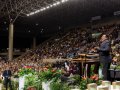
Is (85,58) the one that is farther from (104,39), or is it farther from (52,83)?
(52,83)


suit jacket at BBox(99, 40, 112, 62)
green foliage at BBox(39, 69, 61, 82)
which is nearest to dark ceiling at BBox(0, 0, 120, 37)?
suit jacket at BBox(99, 40, 112, 62)

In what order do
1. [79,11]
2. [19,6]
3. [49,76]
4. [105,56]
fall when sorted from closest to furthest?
[49,76]
[105,56]
[19,6]
[79,11]

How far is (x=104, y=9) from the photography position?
39.6 metres

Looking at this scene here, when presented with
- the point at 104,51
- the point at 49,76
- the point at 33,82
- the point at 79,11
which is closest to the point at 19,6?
the point at 79,11

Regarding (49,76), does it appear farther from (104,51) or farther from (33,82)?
(104,51)

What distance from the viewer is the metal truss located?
3756 centimetres

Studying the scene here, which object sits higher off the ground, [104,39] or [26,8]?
[26,8]

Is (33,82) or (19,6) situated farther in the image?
(19,6)

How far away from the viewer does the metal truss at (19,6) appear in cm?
3756

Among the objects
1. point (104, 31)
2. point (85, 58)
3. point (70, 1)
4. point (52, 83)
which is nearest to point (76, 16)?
point (104, 31)

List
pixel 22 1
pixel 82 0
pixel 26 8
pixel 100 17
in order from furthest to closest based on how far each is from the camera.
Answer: pixel 100 17 < pixel 26 8 < pixel 22 1 < pixel 82 0

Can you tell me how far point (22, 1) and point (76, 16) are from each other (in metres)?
10.4

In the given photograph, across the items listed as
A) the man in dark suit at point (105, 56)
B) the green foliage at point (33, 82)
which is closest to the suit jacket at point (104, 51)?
the man in dark suit at point (105, 56)

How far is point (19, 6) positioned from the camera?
39.0 meters
